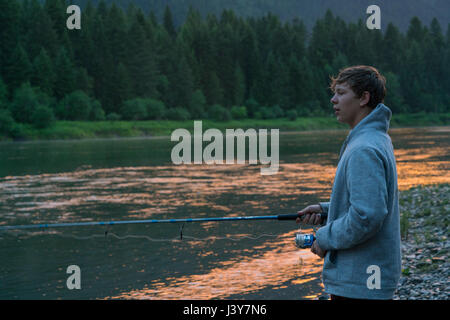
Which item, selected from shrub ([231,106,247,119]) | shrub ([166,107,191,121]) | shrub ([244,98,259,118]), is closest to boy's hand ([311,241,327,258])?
shrub ([166,107,191,121])

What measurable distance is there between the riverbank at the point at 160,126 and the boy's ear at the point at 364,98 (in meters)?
63.1

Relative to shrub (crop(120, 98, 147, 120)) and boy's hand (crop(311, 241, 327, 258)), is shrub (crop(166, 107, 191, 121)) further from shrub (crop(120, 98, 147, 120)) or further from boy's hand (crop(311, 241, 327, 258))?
boy's hand (crop(311, 241, 327, 258))

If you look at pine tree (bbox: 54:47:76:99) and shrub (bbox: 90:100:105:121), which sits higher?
pine tree (bbox: 54:47:76:99)

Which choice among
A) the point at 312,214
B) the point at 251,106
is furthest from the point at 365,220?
the point at 251,106

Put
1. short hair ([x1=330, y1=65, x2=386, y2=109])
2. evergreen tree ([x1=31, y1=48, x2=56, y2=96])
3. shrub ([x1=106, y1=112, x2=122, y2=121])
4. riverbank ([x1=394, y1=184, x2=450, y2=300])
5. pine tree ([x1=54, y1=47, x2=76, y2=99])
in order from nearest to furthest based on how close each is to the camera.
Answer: short hair ([x1=330, y1=65, x2=386, y2=109]) < riverbank ([x1=394, y1=184, x2=450, y2=300]) < shrub ([x1=106, y1=112, x2=122, y2=121]) < evergreen tree ([x1=31, y1=48, x2=56, y2=96]) < pine tree ([x1=54, y1=47, x2=76, y2=99])

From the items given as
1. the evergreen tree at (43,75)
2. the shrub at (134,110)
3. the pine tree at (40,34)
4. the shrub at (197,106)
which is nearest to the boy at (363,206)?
the evergreen tree at (43,75)

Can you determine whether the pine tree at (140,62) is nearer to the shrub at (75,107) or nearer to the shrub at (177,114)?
the shrub at (177,114)

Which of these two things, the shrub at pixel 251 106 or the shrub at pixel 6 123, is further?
the shrub at pixel 251 106

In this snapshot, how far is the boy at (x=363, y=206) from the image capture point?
10.2 feet

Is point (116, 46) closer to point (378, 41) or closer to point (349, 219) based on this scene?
point (378, 41)

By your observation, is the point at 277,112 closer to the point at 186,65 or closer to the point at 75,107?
the point at 186,65

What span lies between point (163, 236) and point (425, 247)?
5.80m

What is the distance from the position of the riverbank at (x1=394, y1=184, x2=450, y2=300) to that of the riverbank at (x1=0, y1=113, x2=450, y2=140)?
53.5 metres

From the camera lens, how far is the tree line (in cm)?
7775
